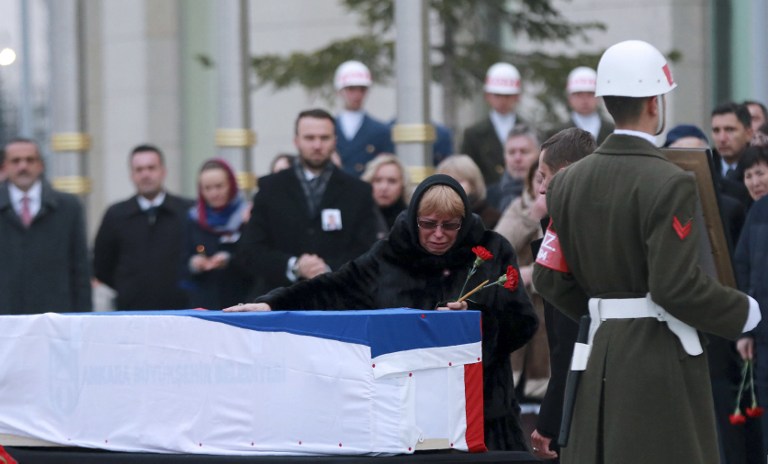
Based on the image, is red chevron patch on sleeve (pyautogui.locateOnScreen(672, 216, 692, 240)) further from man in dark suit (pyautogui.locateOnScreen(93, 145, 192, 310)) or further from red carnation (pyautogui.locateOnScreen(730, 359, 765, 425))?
man in dark suit (pyautogui.locateOnScreen(93, 145, 192, 310))

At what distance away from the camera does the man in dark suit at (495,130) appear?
12391mm

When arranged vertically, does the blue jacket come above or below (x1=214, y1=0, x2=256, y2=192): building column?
below

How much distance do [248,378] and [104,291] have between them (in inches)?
506

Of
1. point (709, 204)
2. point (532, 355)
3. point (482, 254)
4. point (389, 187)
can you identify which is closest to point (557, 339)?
point (482, 254)

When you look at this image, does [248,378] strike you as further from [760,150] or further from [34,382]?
[760,150]

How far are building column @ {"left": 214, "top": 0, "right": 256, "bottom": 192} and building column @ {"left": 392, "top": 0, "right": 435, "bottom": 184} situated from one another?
2.24 metres

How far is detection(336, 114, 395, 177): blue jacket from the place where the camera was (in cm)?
1243

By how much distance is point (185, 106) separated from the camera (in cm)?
2133

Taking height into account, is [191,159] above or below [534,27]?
below

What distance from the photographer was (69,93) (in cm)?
1497

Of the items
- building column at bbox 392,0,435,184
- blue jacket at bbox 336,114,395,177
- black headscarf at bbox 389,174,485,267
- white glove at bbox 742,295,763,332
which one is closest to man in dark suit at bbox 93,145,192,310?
blue jacket at bbox 336,114,395,177

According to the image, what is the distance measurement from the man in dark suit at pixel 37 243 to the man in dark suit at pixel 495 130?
3.16 m

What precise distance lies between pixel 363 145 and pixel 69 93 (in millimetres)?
3742

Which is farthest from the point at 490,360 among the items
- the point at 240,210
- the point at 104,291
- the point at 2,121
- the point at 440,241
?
the point at 2,121
